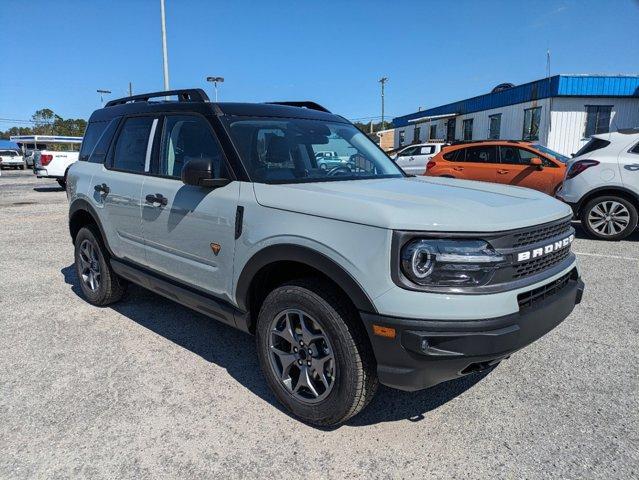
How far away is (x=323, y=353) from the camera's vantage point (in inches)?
103

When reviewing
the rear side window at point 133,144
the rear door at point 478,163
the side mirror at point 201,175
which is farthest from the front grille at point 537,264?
the rear door at point 478,163

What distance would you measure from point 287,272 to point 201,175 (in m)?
0.79

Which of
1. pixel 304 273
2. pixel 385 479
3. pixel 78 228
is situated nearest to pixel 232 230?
pixel 304 273

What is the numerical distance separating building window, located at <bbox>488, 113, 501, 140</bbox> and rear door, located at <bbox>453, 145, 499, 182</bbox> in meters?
16.6

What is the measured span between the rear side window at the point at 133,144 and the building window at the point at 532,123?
22986mm

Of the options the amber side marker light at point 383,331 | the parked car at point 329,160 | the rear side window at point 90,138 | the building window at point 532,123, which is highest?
the building window at point 532,123

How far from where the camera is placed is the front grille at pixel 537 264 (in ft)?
7.77

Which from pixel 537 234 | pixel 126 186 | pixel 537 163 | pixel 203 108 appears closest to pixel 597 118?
pixel 537 163

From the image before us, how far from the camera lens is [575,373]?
3273 millimetres

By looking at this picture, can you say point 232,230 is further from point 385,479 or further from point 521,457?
point 521,457

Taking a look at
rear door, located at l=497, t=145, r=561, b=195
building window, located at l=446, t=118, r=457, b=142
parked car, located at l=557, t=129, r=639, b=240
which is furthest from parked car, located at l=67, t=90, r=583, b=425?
building window, located at l=446, t=118, r=457, b=142

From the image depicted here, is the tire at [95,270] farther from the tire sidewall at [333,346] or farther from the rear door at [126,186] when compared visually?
the tire sidewall at [333,346]

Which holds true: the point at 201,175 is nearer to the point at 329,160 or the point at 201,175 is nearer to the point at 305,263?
the point at 305,263

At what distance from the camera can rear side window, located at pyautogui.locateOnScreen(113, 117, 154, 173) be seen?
388 cm
